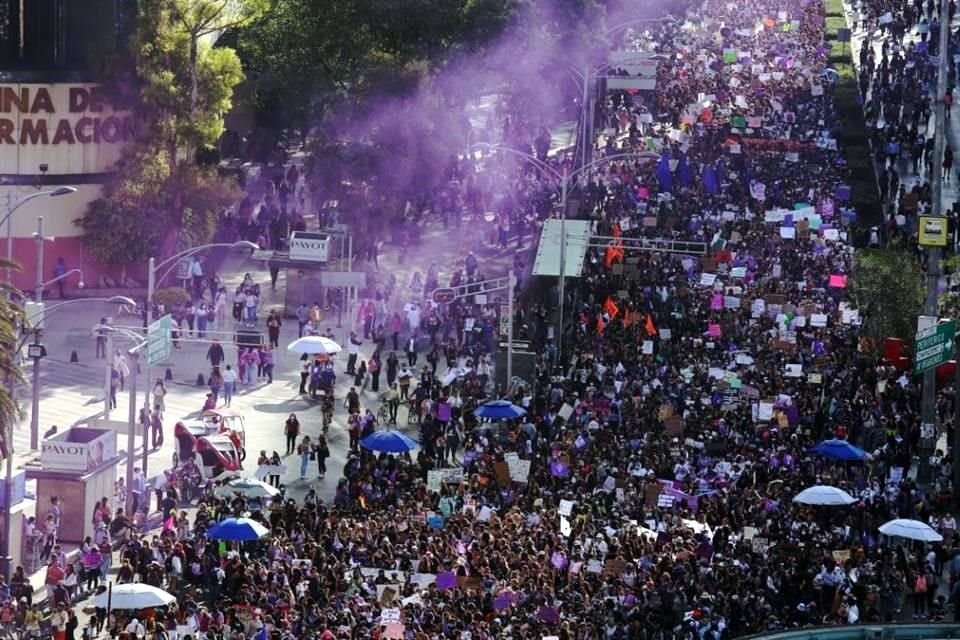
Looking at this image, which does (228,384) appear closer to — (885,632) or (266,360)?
(266,360)

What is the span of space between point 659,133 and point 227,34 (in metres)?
15.3

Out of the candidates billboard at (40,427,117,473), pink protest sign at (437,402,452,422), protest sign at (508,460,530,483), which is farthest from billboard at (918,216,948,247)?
billboard at (40,427,117,473)

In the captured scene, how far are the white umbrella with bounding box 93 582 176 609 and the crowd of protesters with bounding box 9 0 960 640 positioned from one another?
1.13 ft

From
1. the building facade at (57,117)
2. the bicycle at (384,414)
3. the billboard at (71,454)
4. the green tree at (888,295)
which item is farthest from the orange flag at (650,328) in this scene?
the building facade at (57,117)

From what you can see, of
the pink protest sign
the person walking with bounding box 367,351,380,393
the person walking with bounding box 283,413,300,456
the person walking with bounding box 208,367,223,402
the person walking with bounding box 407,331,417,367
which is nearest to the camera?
the pink protest sign

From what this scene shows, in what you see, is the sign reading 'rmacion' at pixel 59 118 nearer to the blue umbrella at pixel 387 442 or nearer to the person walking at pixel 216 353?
the person walking at pixel 216 353

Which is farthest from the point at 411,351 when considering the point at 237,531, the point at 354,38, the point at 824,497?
the point at 237,531

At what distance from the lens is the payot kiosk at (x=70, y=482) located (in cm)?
5428

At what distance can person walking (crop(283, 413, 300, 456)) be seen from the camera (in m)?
61.8

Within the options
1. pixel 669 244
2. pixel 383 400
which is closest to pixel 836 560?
pixel 383 400

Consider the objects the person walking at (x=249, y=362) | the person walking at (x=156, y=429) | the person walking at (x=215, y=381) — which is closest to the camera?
the person walking at (x=156, y=429)

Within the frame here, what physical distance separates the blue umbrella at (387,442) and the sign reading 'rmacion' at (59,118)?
→ 2400 cm

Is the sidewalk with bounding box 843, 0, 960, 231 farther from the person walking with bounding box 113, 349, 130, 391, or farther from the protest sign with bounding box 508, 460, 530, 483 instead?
the person walking with bounding box 113, 349, 130, 391

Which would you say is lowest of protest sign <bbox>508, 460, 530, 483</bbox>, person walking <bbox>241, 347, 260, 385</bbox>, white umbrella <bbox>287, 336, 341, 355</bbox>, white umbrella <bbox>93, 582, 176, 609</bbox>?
white umbrella <bbox>93, 582, 176, 609</bbox>
